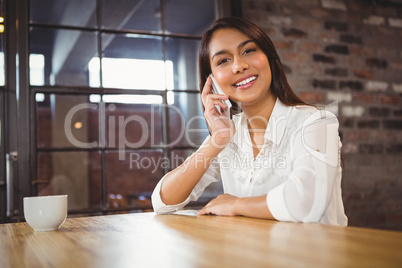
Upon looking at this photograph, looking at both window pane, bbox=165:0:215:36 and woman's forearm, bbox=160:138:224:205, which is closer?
woman's forearm, bbox=160:138:224:205

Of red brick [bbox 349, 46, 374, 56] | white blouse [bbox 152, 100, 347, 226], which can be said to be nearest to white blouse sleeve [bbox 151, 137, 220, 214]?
white blouse [bbox 152, 100, 347, 226]

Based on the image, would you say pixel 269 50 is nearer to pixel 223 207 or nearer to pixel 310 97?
pixel 223 207

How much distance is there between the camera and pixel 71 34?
101 inches

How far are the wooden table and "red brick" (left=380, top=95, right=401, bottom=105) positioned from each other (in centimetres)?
267

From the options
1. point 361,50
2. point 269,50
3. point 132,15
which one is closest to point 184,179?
point 269,50

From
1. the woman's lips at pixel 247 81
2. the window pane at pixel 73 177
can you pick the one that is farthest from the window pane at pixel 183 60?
the woman's lips at pixel 247 81

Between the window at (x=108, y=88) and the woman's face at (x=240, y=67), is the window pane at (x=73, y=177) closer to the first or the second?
the window at (x=108, y=88)

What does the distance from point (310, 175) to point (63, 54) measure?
1817 millimetres

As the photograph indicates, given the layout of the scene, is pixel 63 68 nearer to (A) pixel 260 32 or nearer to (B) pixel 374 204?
(A) pixel 260 32

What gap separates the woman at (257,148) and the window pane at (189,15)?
3.34 feet

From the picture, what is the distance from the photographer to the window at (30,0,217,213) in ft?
8.13

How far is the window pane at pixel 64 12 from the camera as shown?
97.9 inches

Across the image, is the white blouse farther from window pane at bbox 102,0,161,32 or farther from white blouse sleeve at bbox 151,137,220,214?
window pane at bbox 102,0,161,32

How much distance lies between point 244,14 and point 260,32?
1.26 m
